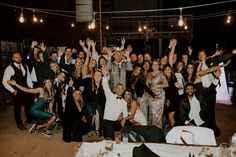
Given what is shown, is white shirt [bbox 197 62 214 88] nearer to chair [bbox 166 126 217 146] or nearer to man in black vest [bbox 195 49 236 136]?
man in black vest [bbox 195 49 236 136]

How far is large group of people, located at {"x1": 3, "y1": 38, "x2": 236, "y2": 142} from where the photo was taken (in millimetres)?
6203

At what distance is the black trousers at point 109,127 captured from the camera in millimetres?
6040

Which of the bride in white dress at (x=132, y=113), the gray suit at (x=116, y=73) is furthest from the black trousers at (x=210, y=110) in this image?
the gray suit at (x=116, y=73)

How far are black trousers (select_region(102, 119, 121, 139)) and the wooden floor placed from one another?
656mm

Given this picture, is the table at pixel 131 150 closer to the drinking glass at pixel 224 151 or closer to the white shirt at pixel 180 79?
the drinking glass at pixel 224 151

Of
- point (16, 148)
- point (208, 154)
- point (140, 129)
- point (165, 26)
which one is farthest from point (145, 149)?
point (165, 26)

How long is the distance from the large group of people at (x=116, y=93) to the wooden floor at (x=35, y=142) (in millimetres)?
224

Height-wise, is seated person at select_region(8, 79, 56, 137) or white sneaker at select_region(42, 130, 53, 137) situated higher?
seated person at select_region(8, 79, 56, 137)

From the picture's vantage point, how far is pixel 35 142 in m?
6.57

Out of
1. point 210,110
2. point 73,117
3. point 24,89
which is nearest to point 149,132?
point 73,117

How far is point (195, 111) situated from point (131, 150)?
9.58 ft

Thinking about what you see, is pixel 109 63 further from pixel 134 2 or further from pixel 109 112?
pixel 134 2

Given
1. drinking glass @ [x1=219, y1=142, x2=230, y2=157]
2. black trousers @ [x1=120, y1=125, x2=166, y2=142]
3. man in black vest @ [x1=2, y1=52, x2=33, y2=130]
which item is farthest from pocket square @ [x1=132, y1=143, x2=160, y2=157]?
man in black vest @ [x1=2, y1=52, x2=33, y2=130]

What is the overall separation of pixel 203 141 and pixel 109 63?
11.4ft
